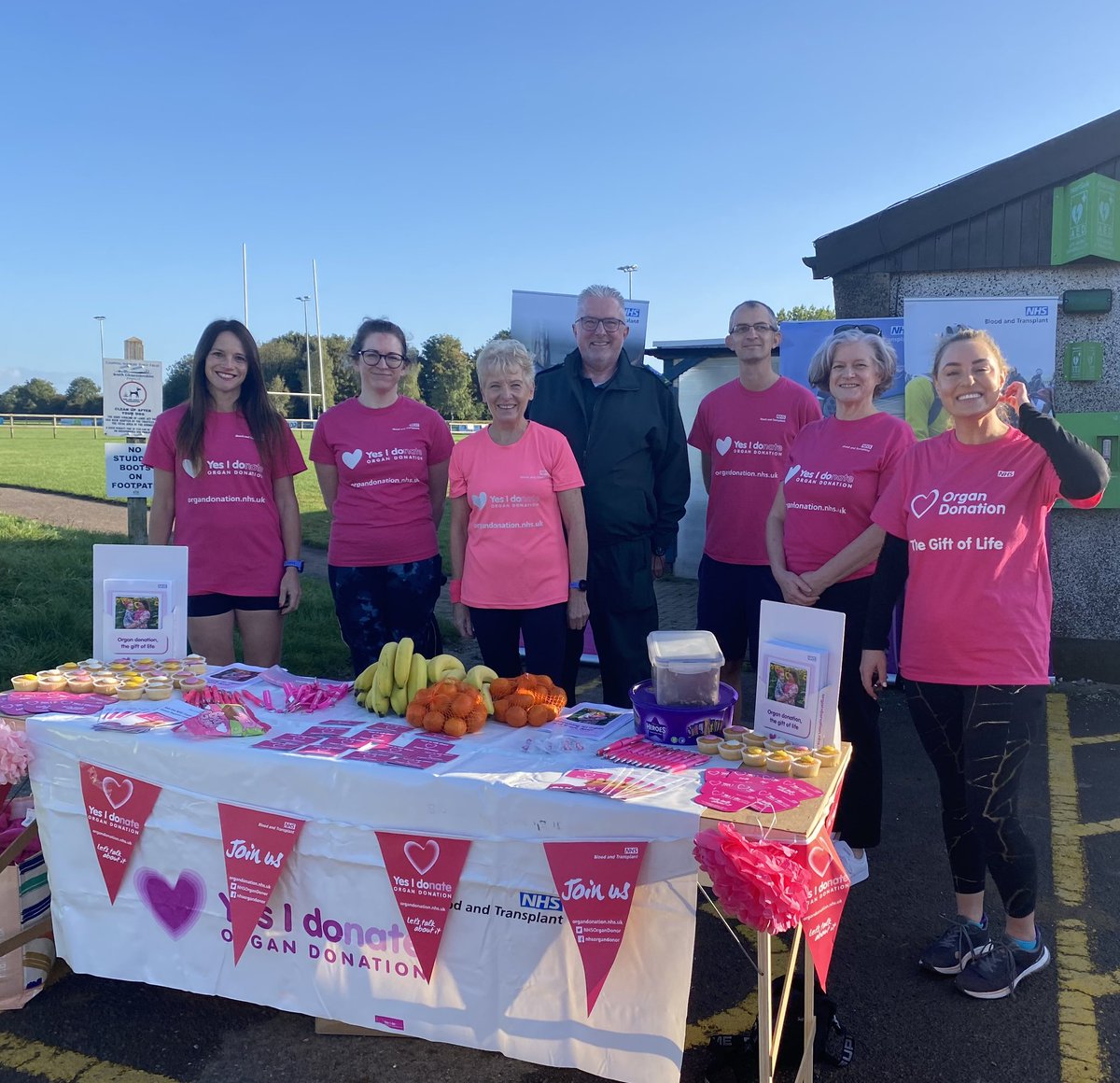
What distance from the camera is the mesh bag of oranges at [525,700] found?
2588 mm

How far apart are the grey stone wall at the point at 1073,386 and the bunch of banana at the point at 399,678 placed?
4.83 meters

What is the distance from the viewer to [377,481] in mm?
3537

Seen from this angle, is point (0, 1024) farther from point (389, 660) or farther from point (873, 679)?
point (873, 679)

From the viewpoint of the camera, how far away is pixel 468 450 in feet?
10.5

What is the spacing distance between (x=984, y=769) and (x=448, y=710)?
1.55 meters

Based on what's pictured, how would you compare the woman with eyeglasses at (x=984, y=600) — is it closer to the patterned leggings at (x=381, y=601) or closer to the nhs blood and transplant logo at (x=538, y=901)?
the nhs blood and transplant logo at (x=538, y=901)

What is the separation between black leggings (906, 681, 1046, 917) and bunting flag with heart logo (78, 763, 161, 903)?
2.27m

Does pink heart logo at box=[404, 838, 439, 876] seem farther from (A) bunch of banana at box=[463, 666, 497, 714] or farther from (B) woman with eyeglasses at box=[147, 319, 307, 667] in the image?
(B) woman with eyeglasses at box=[147, 319, 307, 667]

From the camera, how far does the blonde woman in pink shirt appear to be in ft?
10.3

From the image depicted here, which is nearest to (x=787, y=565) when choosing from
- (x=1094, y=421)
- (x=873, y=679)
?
(x=873, y=679)

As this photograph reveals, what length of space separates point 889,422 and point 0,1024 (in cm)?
335

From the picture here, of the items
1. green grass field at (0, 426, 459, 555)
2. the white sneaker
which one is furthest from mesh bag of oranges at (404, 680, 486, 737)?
green grass field at (0, 426, 459, 555)

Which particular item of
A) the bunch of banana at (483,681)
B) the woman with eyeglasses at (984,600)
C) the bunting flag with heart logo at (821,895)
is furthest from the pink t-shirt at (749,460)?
the bunting flag with heart logo at (821,895)

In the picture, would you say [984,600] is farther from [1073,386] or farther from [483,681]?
[1073,386]
